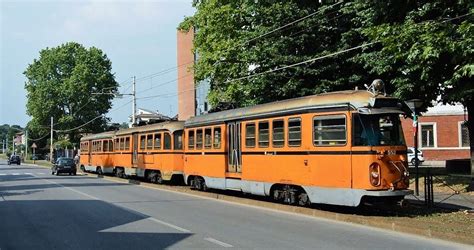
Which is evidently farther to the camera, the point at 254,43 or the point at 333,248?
the point at 254,43

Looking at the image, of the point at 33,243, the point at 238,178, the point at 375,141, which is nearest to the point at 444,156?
the point at 238,178

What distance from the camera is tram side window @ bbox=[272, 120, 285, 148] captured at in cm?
1542

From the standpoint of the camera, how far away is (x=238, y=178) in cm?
1783

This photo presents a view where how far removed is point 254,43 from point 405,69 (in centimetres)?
982

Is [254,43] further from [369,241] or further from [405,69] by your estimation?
[369,241]

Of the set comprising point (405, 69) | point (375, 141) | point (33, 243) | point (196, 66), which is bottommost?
point (33, 243)

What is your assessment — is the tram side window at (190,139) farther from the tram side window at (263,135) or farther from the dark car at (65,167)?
the dark car at (65,167)

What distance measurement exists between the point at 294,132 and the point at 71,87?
6546cm

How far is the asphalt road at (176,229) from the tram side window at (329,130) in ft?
6.73

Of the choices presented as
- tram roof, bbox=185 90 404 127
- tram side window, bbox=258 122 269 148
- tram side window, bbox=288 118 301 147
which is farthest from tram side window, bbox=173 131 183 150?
tram side window, bbox=288 118 301 147

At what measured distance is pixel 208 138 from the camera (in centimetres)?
1986

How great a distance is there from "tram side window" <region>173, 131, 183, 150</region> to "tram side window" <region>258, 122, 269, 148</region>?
802cm

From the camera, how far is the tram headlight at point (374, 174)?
500 inches

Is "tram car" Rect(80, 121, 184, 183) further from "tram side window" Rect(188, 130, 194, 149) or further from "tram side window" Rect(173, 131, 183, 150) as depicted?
"tram side window" Rect(188, 130, 194, 149)
